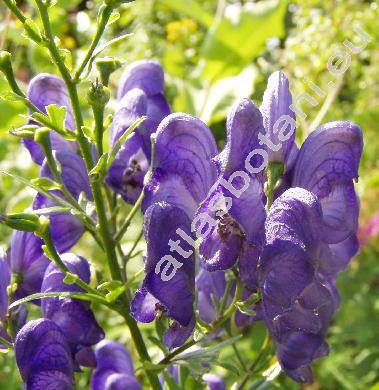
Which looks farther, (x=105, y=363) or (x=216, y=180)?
(x=105, y=363)

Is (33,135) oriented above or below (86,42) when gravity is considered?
above

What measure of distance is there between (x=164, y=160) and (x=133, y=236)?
1.29 m

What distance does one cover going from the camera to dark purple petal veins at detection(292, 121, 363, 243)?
1056 mm

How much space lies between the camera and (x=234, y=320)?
1.24m

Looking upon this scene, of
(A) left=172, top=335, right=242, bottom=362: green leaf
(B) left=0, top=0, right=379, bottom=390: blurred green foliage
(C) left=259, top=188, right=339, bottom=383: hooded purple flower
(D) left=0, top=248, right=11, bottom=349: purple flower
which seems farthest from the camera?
(B) left=0, top=0, right=379, bottom=390: blurred green foliage

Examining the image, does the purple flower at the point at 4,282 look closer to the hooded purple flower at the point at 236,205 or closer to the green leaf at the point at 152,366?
the green leaf at the point at 152,366

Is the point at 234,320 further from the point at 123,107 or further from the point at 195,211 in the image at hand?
the point at 123,107

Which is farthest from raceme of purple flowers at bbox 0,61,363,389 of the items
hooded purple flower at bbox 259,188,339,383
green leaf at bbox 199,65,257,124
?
green leaf at bbox 199,65,257,124

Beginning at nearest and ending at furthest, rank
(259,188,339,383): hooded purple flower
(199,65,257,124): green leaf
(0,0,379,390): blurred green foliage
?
1. (259,188,339,383): hooded purple flower
2. (0,0,379,390): blurred green foliage
3. (199,65,257,124): green leaf

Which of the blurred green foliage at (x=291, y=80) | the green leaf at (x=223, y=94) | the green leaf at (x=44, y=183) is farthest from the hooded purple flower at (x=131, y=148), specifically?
the green leaf at (x=223, y=94)

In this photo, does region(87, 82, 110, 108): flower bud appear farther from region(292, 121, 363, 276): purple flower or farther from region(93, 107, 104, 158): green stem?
region(292, 121, 363, 276): purple flower

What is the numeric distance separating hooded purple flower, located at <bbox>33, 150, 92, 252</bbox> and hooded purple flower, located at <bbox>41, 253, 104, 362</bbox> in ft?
0.22

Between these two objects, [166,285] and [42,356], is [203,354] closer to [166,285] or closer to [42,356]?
[166,285]

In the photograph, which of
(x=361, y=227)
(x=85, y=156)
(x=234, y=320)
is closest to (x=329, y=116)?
(x=361, y=227)
